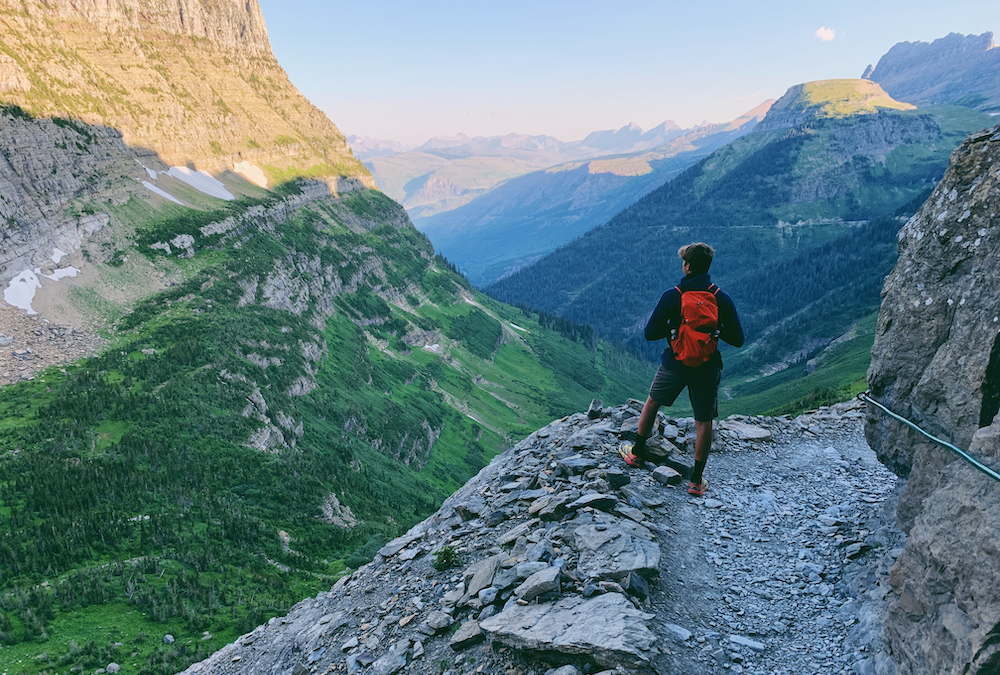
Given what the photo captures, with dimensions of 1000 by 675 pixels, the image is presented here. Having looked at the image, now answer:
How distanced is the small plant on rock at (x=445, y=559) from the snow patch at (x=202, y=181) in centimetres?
13266

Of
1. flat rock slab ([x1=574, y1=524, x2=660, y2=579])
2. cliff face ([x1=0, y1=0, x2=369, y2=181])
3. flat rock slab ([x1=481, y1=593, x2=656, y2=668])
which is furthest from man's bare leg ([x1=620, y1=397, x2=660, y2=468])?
cliff face ([x1=0, y1=0, x2=369, y2=181])

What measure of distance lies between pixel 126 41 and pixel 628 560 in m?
169

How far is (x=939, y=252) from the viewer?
9.83m

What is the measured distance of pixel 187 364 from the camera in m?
66.3

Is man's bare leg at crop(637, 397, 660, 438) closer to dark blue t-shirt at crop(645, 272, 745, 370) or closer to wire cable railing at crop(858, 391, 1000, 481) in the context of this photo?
dark blue t-shirt at crop(645, 272, 745, 370)

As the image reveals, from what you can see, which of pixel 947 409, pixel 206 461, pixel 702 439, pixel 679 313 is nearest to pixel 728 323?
pixel 679 313

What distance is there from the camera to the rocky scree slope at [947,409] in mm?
6363

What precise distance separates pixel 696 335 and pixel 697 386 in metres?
1.53

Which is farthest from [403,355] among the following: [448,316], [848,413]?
[848,413]

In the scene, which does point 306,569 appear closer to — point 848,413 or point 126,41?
point 848,413

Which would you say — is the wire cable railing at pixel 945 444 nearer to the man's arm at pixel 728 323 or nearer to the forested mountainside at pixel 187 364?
the man's arm at pixel 728 323

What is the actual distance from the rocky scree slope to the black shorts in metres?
3.16

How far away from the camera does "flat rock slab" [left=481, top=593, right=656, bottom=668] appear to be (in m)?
7.54

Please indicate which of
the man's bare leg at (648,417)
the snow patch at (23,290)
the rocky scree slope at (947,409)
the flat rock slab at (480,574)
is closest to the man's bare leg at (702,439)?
the man's bare leg at (648,417)
